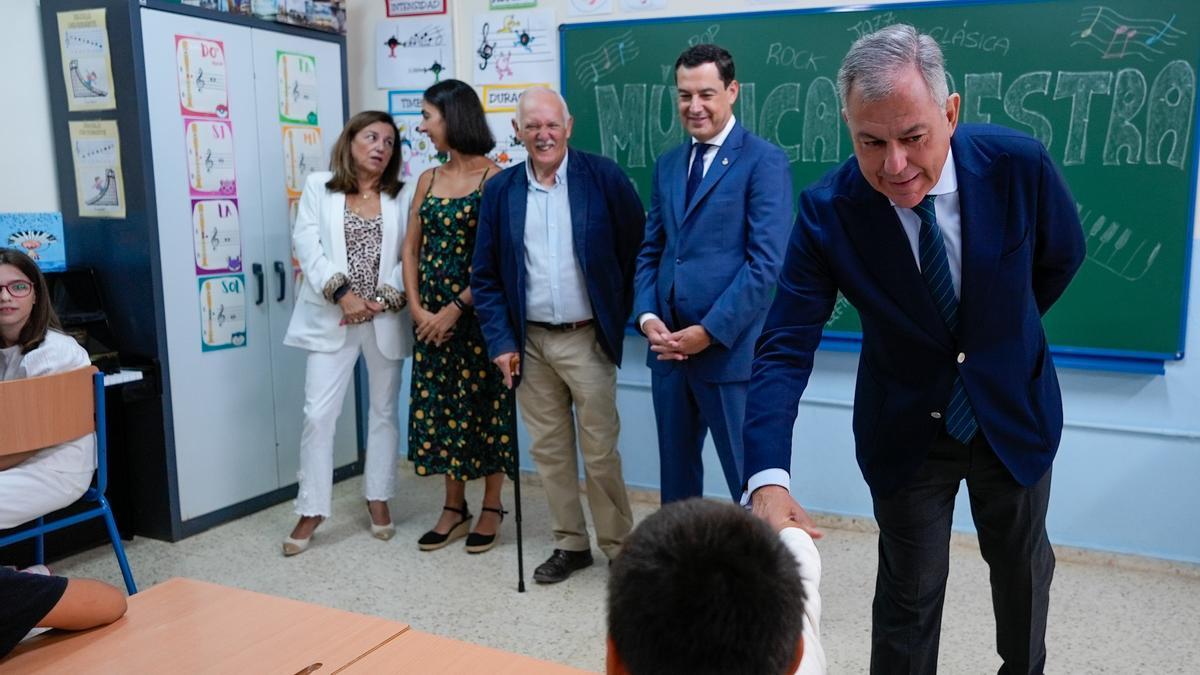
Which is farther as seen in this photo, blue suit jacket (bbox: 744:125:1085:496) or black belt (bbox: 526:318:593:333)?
black belt (bbox: 526:318:593:333)

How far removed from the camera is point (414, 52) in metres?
4.30

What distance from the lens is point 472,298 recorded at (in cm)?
333

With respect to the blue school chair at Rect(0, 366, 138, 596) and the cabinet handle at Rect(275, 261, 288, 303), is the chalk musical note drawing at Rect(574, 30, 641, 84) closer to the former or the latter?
the cabinet handle at Rect(275, 261, 288, 303)

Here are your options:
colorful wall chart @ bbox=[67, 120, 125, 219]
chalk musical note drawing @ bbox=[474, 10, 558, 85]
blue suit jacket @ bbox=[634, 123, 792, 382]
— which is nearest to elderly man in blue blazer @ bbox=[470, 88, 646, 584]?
blue suit jacket @ bbox=[634, 123, 792, 382]

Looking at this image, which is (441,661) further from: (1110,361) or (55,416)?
(1110,361)

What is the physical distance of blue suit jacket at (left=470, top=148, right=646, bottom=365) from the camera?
3.13 metres

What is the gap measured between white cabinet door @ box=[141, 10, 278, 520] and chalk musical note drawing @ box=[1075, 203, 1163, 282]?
303 centimetres

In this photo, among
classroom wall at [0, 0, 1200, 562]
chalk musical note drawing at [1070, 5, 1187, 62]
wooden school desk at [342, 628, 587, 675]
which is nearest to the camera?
wooden school desk at [342, 628, 587, 675]

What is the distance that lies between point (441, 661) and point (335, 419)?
7.93ft

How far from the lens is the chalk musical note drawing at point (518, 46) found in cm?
401

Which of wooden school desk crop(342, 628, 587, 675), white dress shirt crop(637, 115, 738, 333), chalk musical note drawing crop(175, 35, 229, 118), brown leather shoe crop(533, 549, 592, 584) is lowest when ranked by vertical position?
brown leather shoe crop(533, 549, 592, 584)

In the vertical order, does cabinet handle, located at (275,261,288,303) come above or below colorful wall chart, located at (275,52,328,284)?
below

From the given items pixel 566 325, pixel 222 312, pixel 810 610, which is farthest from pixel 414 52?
pixel 810 610

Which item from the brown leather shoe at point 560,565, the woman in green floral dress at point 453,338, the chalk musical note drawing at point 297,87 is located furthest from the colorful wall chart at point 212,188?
the brown leather shoe at point 560,565
